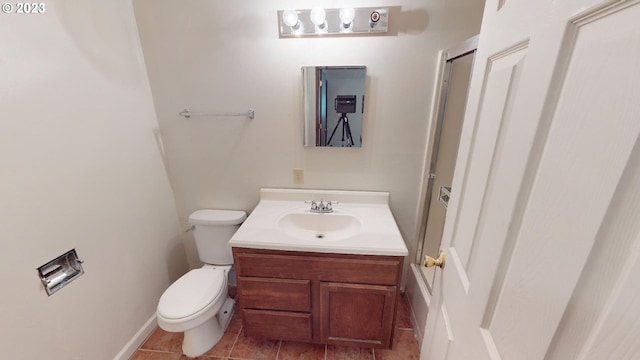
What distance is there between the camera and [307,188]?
1688mm

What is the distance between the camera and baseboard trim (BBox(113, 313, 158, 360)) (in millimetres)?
1432

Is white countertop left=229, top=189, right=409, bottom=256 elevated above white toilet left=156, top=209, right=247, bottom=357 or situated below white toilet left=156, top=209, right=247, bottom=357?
above

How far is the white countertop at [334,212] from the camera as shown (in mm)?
1211

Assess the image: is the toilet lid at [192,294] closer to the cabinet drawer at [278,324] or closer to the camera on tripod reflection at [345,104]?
the cabinet drawer at [278,324]

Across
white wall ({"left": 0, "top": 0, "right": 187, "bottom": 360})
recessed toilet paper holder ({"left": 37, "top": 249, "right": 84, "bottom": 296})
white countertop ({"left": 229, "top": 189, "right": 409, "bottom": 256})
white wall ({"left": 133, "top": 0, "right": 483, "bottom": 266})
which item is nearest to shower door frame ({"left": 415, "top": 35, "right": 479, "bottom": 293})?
white wall ({"left": 133, "top": 0, "right": 483, "bottom": 266})

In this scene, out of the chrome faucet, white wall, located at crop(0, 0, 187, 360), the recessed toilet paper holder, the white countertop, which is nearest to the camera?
white wall, located at crop(0, 0, 187, 360)

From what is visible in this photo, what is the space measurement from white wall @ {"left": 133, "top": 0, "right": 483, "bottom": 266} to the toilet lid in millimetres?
501

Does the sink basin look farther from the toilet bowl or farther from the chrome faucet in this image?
the toilet bowl

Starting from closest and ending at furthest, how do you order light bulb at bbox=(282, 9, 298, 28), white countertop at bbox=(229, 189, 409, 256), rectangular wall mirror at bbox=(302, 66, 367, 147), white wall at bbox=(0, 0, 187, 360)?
white wall at bbox=(0, 0, 187, 360) < white countertop at bbox=(229, 189, 409, 256) < light bulb at bbox=(282, 9, 298, 28) < rectangular wall mirror at bbox=(302, 66, 367, 147)

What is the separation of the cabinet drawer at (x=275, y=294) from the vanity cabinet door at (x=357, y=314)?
0.10 meters

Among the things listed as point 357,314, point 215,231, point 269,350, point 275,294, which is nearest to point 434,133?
point 357,314

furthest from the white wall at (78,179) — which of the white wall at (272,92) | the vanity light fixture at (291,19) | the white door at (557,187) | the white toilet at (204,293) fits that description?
the white door at (557,187)

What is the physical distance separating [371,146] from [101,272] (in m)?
1.69

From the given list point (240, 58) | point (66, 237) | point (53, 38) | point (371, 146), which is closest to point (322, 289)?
point (371, 146)
